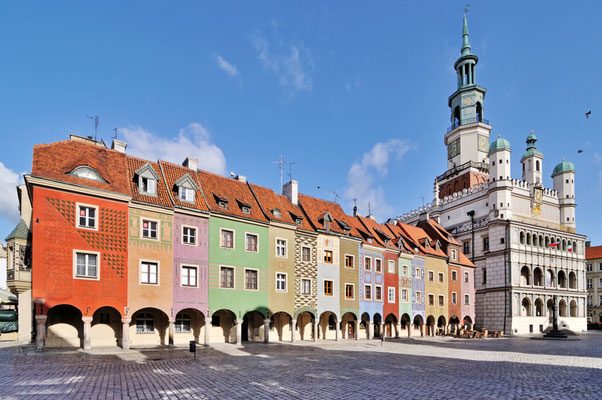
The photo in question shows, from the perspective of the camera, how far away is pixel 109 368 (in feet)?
59.2

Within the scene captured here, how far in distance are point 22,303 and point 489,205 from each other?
55.3 meters

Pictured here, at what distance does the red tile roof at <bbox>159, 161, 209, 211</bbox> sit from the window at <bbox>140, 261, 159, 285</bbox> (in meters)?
4.42

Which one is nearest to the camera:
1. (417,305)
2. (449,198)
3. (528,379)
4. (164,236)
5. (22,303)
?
(528,379)

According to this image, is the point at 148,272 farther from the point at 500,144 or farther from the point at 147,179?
the point at 500,144

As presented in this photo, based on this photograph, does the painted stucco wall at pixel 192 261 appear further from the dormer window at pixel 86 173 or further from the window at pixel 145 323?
the dormer window at pixel 86 173

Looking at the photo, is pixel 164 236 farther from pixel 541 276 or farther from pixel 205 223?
pixel 541 276

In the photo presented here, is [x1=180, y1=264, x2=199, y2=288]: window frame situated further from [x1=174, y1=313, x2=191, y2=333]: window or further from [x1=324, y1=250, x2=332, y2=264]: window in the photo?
[x1=324, y1=250, x2=332, y2=264]: window

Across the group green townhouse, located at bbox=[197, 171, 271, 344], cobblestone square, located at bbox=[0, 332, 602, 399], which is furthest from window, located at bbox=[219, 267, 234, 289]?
cobblestone square, located at bbox=[0, 332, 602, 399]

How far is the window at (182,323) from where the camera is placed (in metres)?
29.2

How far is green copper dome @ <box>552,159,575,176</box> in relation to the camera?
62969mm

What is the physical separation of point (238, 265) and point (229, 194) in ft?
20.1

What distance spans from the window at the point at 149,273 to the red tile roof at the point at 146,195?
4.00 m

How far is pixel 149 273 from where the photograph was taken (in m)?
26.5

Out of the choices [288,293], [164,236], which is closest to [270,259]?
[288,293]
